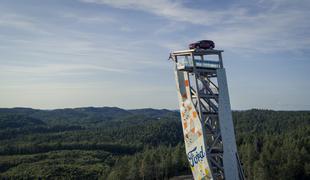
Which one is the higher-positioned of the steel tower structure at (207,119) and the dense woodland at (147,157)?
the steel tower structure at (207,119)

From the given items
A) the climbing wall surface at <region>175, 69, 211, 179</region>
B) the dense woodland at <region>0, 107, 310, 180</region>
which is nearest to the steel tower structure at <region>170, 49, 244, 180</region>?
the climbing wall surface at <region>175, 69, 211, 179</region>

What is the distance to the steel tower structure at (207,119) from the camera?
1653 cm

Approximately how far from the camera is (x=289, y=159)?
164 ft

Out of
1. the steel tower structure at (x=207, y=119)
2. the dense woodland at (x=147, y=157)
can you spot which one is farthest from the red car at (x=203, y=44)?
the dense woodland at (x=147, y=157)

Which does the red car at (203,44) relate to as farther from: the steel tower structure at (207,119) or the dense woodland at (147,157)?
the dense woodland at (147,157)

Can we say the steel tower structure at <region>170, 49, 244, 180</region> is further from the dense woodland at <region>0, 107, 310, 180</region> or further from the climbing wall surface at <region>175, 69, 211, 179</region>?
the dense woodland at <region>0, 107, 310, 180</region>

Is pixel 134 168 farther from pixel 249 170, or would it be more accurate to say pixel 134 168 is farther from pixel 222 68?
pixel 222 68

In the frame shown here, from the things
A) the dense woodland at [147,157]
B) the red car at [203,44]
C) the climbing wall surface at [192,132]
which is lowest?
the dense woodland at [147,157]

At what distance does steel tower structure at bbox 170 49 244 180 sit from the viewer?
1653cm

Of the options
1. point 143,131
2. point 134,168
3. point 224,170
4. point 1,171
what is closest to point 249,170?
point 134,168

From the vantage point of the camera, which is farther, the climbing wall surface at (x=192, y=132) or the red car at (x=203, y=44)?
the red car at (x=203, y=44)

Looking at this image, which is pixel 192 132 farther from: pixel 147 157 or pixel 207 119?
pixel 147 157

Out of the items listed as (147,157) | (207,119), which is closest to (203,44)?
(207,119)

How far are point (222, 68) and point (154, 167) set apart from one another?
42873 millimetres
